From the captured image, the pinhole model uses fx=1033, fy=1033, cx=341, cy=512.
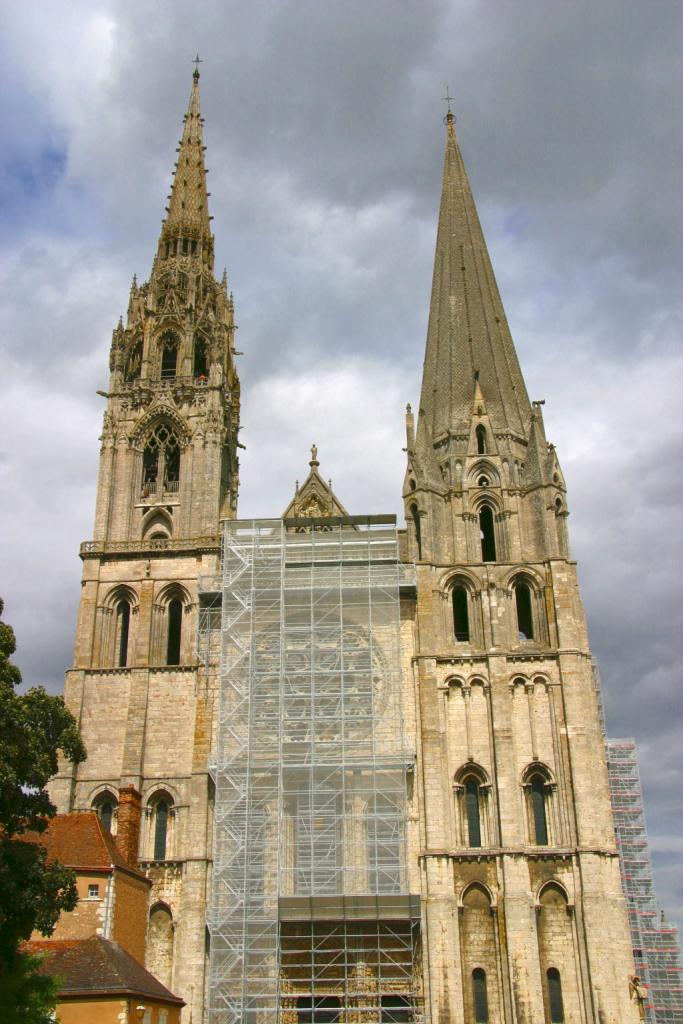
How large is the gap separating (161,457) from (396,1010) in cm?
2128

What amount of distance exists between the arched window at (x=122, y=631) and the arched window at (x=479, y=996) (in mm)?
15123

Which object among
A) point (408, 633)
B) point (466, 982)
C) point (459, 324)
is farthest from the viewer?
point (459, 324)

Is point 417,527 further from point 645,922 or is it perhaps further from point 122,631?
point 645,922

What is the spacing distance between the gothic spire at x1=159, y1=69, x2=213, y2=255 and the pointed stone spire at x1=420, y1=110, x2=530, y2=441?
439 inches

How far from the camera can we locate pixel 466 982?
96.2ft

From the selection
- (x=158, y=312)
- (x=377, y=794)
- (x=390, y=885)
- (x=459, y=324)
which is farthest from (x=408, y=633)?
(x=158, y=312)

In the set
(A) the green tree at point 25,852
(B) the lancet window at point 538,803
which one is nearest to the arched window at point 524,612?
(B) the lancet window at point 538,803

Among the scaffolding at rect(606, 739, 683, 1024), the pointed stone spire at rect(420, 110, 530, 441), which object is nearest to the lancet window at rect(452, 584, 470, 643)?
the pointed stone spire at rect(420, 110, 530, 441)

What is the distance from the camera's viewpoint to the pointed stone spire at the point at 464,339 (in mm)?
40094

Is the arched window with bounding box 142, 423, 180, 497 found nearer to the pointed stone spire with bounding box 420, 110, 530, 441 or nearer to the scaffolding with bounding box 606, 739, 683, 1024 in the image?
the pointed stone spire with bounding box 420, 110, 530, 441

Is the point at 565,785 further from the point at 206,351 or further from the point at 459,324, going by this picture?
the point at 206,351

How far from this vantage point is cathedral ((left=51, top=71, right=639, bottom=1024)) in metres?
29.1

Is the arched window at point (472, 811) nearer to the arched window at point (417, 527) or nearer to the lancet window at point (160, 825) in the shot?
the arched window at point (417, 527)

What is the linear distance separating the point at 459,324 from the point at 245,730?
19579 millimetres
